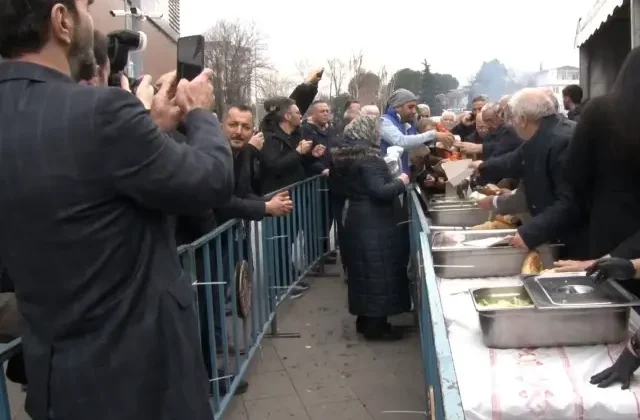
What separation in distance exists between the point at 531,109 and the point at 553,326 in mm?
1751

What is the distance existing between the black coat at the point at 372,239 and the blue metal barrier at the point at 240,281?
75 centimetres

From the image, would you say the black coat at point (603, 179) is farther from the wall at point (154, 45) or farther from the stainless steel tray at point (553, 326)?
the wall at point (154, 45)

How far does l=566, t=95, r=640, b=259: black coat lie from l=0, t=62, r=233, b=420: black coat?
1.93 meters

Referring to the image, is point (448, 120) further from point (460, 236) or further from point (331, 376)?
point (460, 236)

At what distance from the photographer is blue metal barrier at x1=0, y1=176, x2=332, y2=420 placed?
3.73 m

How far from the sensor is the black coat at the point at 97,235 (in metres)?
1.56

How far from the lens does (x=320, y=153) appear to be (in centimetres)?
759

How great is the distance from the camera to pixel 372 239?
17.1 feet

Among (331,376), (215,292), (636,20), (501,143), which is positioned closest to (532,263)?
(215,292)

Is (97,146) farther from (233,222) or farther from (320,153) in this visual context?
(320,153)

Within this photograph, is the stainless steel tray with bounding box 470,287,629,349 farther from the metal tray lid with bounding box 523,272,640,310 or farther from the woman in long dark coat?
the woman in long dark coat

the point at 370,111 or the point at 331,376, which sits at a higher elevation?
the point at 370,111

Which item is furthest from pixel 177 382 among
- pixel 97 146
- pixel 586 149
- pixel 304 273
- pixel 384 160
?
pixel 304 273

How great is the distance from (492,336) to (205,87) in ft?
4.14
